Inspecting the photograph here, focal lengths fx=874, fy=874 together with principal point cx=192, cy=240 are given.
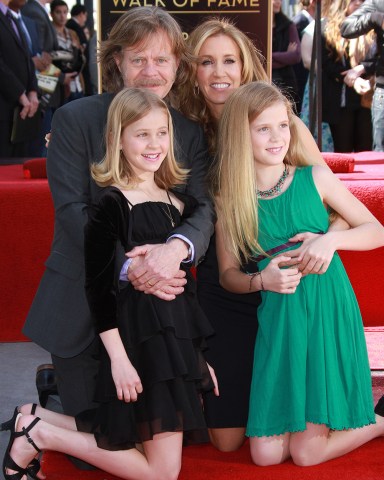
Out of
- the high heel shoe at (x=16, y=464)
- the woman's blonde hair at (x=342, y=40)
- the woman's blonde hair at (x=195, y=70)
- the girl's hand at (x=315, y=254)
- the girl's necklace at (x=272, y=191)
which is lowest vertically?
the high heel shoe at (x=16, y=464)

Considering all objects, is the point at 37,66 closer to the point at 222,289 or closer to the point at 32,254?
the point at 32,254

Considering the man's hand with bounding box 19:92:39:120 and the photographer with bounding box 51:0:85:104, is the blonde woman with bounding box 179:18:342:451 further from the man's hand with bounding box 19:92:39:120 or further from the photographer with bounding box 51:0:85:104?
the photographer with bounding box 51:0:85:104

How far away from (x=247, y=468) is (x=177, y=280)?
0.71 m

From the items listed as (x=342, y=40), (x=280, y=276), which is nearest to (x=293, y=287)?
(x=280, y=276)

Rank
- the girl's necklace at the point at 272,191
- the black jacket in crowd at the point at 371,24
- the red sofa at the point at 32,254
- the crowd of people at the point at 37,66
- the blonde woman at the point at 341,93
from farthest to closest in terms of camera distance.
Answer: the crowd of people at the point at 37,66 → the blonde woman at the point at 341,93 → the black jacket in crowd at the point at 371,24 → the red sofa at the point at 32,254 → the girl's necklace at the point at 272,191

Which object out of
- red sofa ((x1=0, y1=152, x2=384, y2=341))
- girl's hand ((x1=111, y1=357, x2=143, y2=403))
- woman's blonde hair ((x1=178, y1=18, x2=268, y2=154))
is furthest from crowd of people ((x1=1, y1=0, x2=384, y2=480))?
red sofa ((x1=0, y1=152, x2=384, y2=341))

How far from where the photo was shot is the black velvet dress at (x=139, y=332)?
2.52 metres

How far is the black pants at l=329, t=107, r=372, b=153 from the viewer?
6824mm

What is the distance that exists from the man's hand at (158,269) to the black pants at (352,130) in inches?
177

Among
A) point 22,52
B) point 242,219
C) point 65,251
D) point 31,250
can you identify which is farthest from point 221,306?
point 22,52

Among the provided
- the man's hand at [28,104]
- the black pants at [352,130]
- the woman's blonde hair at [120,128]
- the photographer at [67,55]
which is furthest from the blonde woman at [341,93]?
the woman's blonde hair at [120,128]

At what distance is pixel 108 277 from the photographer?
251 cm

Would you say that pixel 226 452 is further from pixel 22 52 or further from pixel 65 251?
pixel 22 52

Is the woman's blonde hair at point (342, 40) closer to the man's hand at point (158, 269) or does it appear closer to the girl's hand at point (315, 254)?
the girl's hand at point (315, 254)
